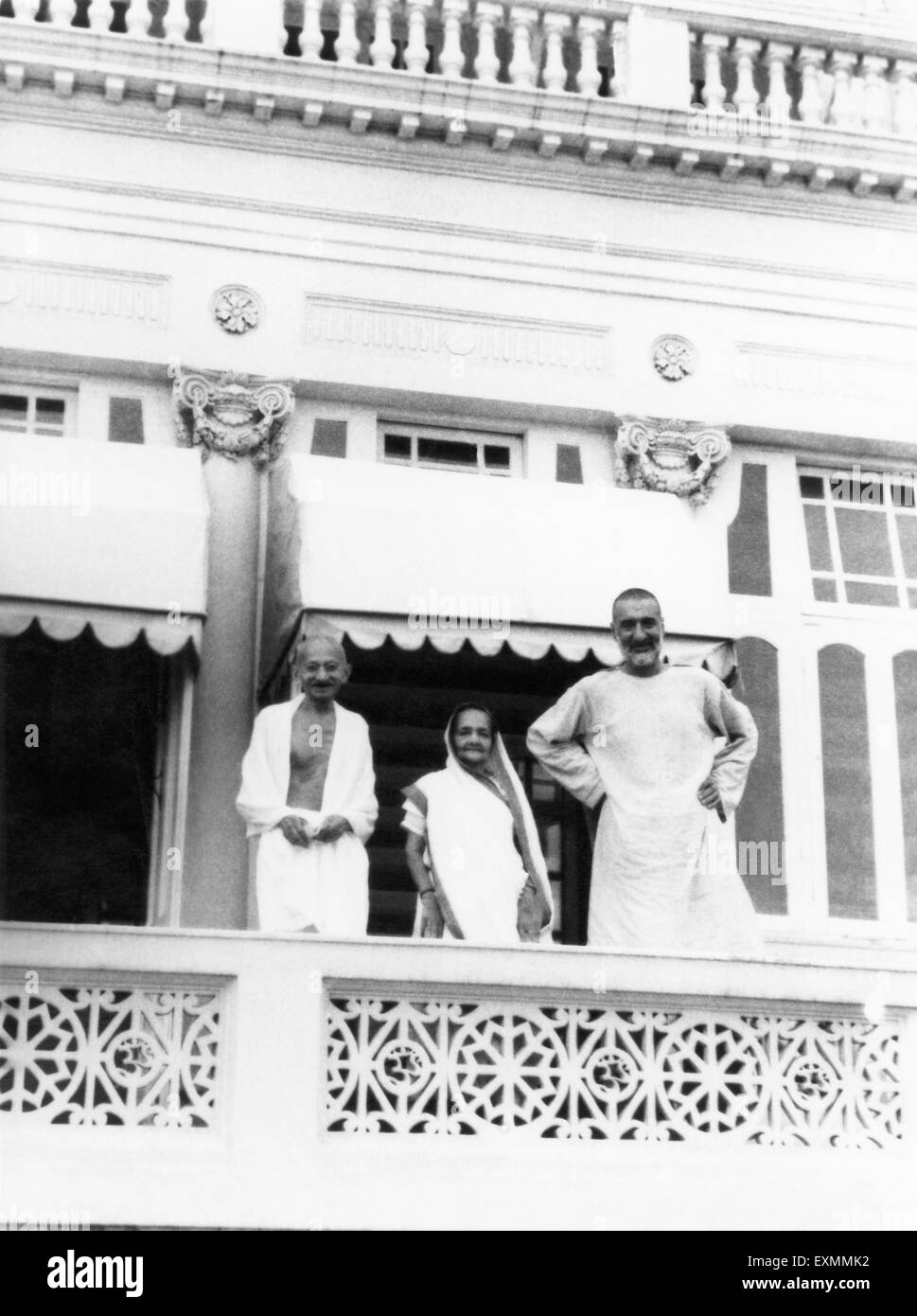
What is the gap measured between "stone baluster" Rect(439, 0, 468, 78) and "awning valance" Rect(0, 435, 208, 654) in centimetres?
311

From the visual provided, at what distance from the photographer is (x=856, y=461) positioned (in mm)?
13477

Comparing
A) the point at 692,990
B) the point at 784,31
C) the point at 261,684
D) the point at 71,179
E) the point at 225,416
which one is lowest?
the point at 692,990

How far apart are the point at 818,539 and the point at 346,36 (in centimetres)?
393

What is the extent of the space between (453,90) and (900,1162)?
654cm

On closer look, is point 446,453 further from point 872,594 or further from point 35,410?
point 872,594

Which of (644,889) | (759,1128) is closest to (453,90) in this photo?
(644,889)

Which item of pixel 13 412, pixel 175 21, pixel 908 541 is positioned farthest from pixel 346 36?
pixel 908 541

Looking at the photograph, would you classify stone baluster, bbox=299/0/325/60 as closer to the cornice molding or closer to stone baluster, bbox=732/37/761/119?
the cornice molding

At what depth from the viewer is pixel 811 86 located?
1366 cm

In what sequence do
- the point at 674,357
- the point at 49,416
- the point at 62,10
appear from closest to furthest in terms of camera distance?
the point at 49,416, the point at 62,10, the point at 674,357

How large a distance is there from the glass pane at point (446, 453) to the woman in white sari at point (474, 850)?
9.27ft

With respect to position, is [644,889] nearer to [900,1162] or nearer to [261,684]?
[900,1162]

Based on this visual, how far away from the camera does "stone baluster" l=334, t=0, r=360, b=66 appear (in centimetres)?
1298

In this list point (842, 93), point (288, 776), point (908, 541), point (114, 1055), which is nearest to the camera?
point (114, 1055)
